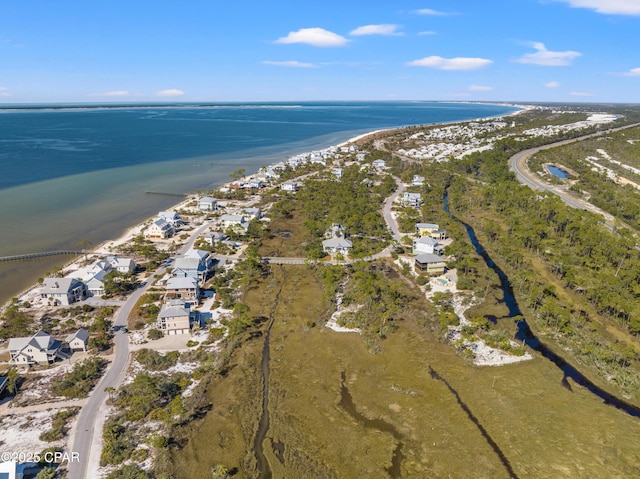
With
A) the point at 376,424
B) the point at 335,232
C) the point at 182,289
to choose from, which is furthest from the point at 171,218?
the point at 376,424

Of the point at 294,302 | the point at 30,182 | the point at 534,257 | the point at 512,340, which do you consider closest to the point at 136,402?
the point at 294,302

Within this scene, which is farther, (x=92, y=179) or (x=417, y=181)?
(x=92, y=179)

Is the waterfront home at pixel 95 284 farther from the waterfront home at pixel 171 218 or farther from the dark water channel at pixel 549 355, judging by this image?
the dark water channel at pixel 549 355

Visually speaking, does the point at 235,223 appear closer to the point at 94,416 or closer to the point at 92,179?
the point at 94,416

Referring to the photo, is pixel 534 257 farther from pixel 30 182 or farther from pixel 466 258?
pixel 30 182

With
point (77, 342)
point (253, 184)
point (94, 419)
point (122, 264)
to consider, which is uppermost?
point (253, 184)
